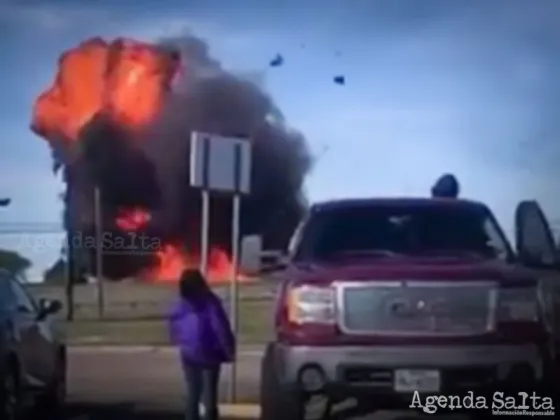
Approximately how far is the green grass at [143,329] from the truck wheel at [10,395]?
0.24 metres

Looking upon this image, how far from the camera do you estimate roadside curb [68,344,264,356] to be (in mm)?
5500

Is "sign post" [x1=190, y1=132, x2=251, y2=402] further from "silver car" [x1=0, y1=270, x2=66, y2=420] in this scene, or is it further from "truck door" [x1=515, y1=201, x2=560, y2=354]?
"truck door" [x1=515, y1=201, x2=560, y2=354]

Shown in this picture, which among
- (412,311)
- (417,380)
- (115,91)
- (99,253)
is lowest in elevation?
(417,380)

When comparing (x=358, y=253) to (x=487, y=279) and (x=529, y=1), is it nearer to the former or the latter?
(x=487, y=279)

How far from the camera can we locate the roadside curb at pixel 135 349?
5500 millimetres

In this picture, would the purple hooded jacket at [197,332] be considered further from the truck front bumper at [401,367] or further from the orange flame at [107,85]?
the orange flame at [107,85]

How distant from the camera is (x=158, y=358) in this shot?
557cm

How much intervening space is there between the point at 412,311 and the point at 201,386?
2.75 feet

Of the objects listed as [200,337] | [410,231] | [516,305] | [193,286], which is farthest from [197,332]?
[516,305]

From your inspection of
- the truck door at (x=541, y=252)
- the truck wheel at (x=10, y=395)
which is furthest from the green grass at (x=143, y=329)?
the truck door at (x=541, y=252)

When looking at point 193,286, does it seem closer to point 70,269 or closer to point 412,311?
point 70,269

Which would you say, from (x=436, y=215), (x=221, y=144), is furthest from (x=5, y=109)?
(x=436, y=215)

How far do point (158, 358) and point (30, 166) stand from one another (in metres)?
0.85

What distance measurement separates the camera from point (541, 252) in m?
5.46
